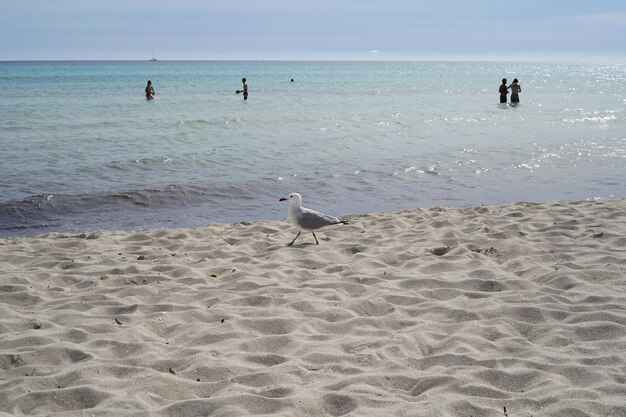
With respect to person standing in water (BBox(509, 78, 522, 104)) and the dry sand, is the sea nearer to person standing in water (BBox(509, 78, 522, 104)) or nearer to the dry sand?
person standing in water (BBox(509, 78, 522, 104))

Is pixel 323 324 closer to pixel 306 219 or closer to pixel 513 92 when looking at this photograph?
pixel 306 219

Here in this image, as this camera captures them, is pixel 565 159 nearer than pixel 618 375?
No

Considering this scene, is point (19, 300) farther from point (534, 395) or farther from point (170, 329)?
point (534, 395)

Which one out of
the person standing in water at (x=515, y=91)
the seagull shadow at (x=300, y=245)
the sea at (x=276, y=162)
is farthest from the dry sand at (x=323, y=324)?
the person standing in water at (x=515, y=91)

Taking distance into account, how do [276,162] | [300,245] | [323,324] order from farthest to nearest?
1. [276,162]
2. [300,245]
3. [323,324]

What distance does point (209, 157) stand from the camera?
1530 centimetres

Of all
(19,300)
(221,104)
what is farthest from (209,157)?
(221,104)

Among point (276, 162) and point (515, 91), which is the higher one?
point (515, 91)

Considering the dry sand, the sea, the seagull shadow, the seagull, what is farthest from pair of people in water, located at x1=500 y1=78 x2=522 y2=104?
the seagull shadow

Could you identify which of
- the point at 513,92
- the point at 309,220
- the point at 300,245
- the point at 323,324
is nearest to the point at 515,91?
the point at 513,92

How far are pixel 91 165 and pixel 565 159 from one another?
11.4m

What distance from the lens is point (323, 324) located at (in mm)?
4742

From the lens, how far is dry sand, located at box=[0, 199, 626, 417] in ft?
11.8

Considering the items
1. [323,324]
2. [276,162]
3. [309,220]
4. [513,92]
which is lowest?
[323,324]
